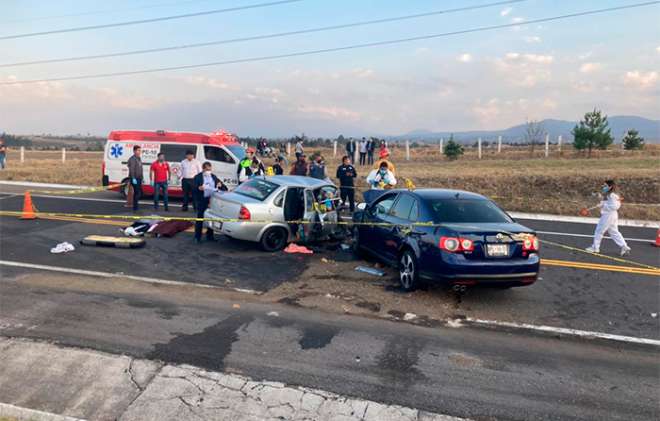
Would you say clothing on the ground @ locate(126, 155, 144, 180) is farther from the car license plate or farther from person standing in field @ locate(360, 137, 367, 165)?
person standing in field @ locate(360, 137, 367, 165)

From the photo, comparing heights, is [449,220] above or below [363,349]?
above

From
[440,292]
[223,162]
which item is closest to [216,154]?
[223,162]

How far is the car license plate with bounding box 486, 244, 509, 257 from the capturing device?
6.70 m

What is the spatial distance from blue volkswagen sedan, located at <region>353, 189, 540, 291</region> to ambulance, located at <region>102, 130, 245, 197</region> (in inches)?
383

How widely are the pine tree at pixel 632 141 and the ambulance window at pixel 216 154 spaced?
28634 millimetres

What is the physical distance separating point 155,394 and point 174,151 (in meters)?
13.6

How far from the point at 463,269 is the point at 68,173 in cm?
2417

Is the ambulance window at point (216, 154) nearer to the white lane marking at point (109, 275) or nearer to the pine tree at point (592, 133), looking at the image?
the white lane marking at point (109, 275)

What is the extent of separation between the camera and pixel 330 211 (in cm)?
1059

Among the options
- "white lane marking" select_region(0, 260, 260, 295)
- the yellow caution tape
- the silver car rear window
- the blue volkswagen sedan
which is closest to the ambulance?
the silver car rear window

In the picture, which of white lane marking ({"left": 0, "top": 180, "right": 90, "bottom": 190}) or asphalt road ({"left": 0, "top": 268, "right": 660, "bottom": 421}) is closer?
asphalt road ({"left": 0, "top": 268, "right": 660, "bottom": 421})

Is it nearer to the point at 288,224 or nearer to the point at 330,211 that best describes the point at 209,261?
the point at 288,224

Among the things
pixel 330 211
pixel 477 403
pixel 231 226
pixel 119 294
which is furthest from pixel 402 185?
pixel 477 403

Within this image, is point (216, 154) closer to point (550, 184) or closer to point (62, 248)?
point (62, 248)
